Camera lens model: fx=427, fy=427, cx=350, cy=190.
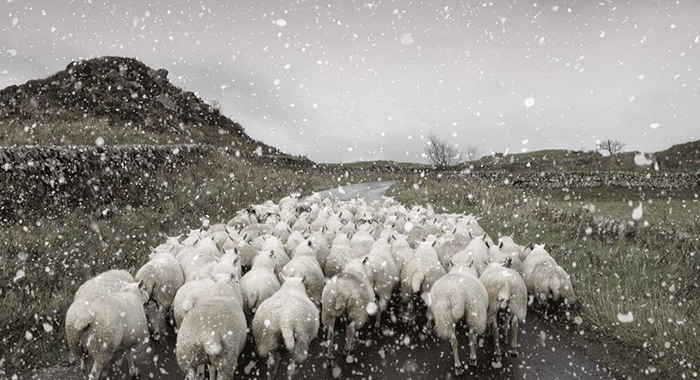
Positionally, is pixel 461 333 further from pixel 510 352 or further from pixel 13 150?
pixel 13 150

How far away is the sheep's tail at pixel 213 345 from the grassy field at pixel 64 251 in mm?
2453

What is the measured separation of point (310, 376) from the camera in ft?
16.3

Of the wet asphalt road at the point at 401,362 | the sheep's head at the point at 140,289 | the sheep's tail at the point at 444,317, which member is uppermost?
the sheep's head at the point at 140,289

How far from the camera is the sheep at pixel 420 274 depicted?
6387 mm

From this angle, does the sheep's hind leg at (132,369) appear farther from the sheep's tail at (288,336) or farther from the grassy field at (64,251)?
the sheep's tail at (288,336)

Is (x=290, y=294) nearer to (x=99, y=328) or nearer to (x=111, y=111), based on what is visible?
(x=99, y=328)

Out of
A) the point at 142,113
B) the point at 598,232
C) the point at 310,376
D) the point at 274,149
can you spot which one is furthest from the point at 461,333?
the point at 274,149

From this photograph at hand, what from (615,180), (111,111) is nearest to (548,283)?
(111,111)

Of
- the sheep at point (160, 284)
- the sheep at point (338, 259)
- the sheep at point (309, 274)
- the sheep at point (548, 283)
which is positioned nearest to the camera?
the sheep at point (160, 284)

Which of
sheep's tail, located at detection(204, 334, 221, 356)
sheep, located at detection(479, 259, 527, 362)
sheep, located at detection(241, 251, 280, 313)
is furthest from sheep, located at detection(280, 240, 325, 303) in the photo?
sheep, located at detection(479, 259, 527, 362)

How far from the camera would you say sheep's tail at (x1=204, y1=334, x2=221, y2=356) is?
4.19 m

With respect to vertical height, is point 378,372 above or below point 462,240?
below

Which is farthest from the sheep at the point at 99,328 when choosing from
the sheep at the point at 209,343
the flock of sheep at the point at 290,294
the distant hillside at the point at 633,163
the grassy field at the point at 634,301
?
the distant hillside at the point at 633,163

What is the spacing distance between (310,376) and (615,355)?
13.0 ft
